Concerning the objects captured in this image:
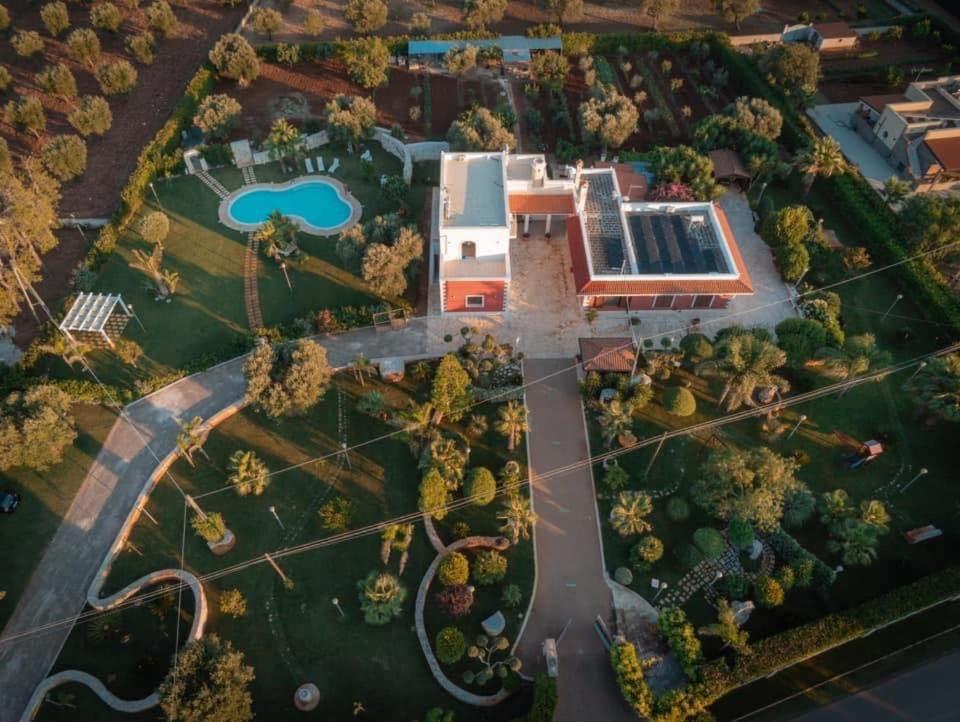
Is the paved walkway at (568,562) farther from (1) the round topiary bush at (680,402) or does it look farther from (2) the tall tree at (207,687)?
(2) the tall tree at (207,687)

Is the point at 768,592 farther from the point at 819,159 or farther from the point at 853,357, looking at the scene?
the point at 819,159

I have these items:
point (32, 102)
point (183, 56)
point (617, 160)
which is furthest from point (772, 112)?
point (32, 102)

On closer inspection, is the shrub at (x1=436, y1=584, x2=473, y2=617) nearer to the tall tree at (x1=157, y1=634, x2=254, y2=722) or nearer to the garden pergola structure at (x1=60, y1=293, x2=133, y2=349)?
the tall tree at (x1=157, y1=634, x2=254, y2=722)

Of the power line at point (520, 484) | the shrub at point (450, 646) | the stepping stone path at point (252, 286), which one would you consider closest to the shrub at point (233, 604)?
the power line at point (520, 484)

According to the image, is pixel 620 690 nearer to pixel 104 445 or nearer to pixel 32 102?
pixel 104 445

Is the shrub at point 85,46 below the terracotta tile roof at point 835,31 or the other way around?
below

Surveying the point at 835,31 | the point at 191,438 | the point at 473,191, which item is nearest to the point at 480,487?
the point at 191,438
